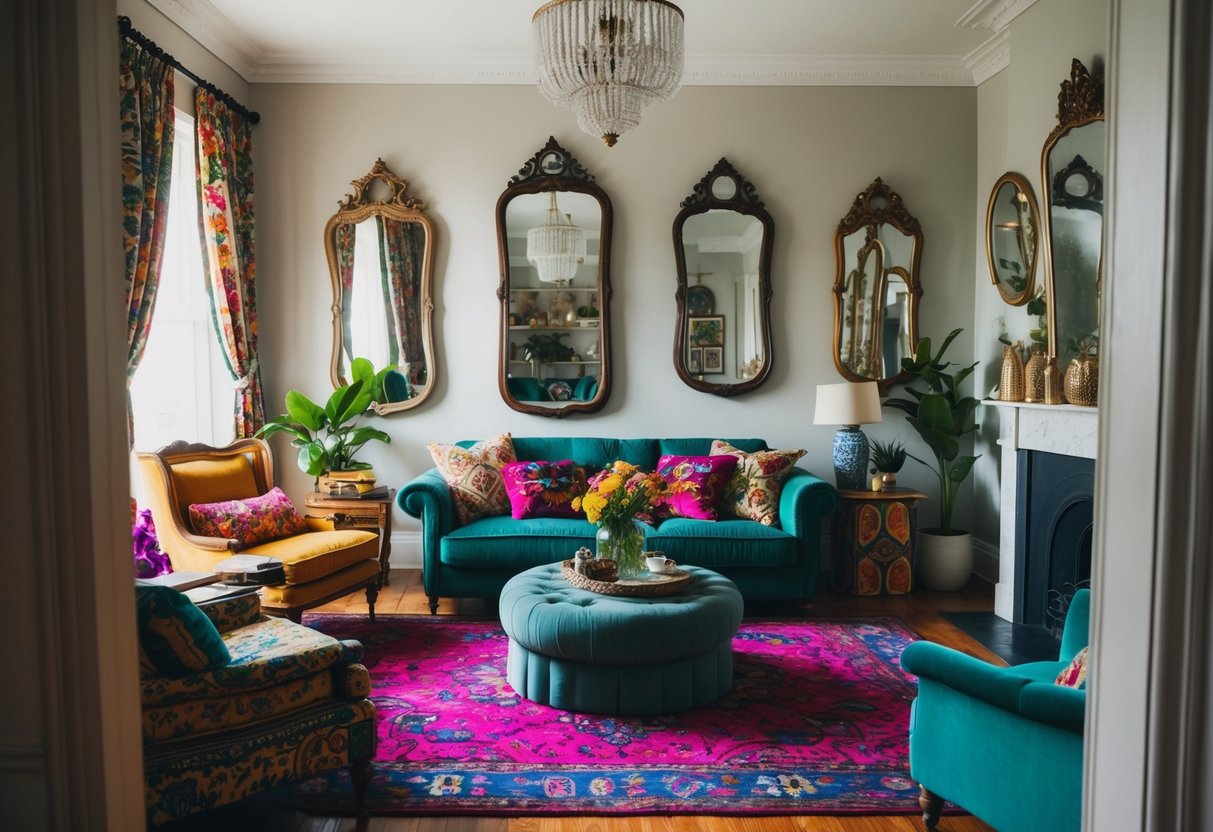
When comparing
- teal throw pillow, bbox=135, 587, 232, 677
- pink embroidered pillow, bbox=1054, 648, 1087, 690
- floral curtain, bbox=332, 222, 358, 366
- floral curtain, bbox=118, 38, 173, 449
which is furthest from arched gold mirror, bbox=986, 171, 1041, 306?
floral curtain, bbox=118, 38, 173, 449

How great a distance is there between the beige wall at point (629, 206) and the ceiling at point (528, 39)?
0.10 meters

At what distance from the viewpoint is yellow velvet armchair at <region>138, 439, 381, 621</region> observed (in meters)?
3.71

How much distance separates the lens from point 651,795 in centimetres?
252

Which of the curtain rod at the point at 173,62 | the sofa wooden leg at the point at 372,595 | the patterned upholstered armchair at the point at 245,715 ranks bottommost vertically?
the sofa wooden leg at the point at 372,595

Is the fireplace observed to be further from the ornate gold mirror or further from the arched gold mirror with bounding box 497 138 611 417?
the arched gold mirror with bounding box 497 138 611 417

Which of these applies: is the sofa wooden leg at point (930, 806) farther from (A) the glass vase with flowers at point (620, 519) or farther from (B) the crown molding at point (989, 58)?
(B) the crown molding at point (989, 58)

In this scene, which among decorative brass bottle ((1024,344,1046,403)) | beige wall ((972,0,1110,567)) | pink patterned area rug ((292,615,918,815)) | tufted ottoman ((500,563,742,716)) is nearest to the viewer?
pink patterned area rug ((292,615,918,815))

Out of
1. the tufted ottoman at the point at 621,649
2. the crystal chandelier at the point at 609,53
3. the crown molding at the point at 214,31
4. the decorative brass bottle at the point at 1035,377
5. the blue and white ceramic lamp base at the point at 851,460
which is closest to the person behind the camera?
the tufted ottoman at the point at 621,649

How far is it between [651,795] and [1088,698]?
1.54 m

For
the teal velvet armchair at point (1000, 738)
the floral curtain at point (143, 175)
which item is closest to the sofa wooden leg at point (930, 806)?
the teal velvet armchair at point (1000, 738)

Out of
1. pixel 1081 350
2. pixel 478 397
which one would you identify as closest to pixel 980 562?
pixel 1081 350

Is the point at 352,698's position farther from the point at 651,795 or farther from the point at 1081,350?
the point at 1081,350

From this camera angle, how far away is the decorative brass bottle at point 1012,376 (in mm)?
4250

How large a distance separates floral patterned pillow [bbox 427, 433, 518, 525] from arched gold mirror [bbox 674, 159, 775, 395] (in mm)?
1324
